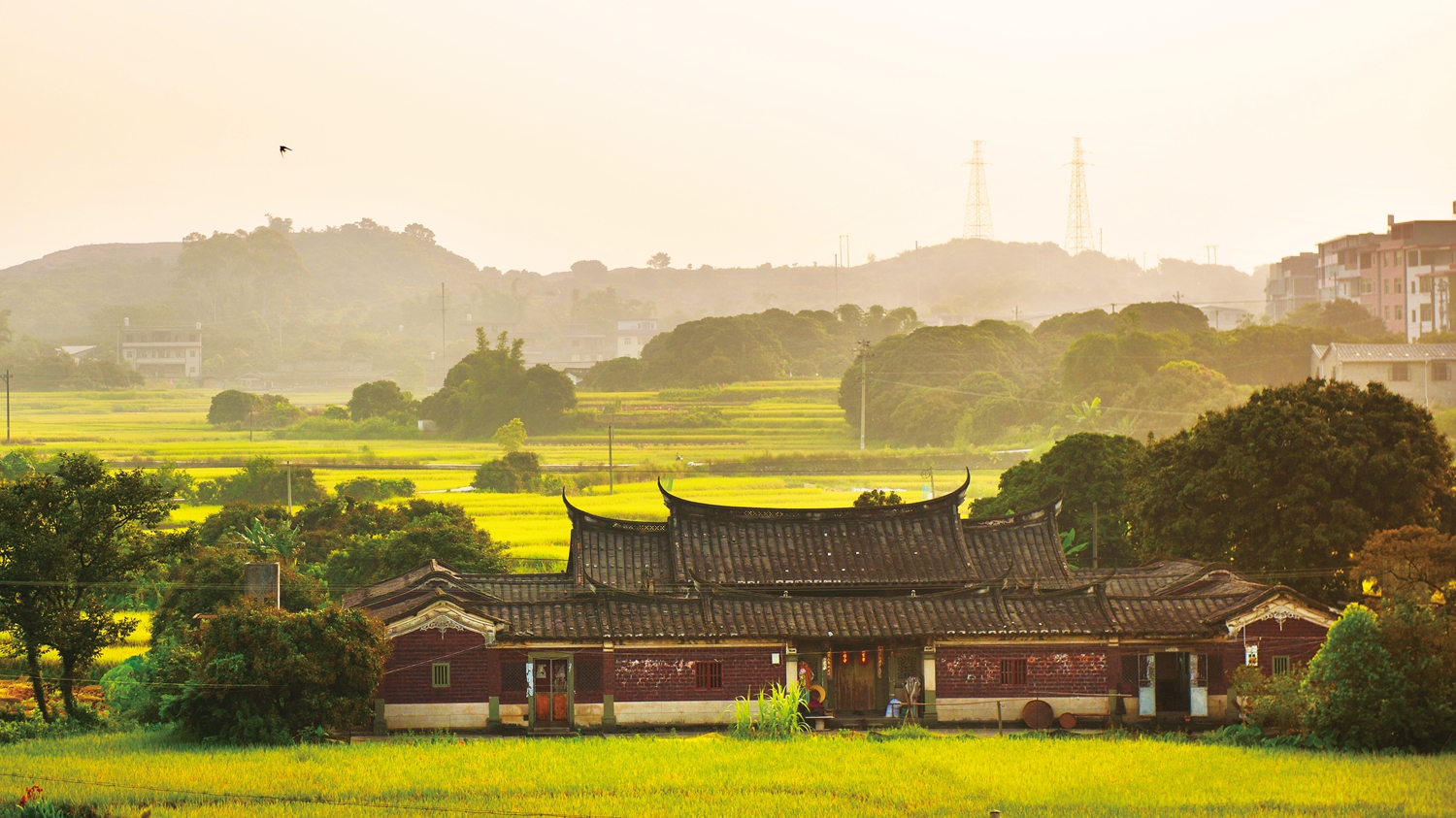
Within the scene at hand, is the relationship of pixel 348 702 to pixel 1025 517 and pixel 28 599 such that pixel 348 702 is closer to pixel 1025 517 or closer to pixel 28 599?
pixel 28 599

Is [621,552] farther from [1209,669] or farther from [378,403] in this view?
[378,403]

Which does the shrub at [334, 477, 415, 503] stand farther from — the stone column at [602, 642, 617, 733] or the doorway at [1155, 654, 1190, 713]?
the doorway at [1155, 654, 1190, 713]

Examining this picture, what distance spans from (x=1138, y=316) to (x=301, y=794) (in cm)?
11056

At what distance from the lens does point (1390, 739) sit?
2388 centimetres

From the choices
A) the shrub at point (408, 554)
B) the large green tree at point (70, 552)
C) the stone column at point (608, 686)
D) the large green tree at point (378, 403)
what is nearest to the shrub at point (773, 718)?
the stone column at point (608, 686)

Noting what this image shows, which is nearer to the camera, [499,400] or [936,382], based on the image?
[499,400]

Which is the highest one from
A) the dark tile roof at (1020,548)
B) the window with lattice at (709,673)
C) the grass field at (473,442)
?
the grass field at (473,442)

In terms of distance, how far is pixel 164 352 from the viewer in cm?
16912

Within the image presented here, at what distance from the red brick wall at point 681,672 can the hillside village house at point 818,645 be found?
0.11ft

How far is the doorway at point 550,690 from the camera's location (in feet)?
92.5

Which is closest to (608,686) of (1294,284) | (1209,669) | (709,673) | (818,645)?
(709,673)

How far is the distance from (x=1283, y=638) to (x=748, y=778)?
13.7 metres

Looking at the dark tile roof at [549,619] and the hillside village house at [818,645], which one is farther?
the dark tile roof at [549,619]

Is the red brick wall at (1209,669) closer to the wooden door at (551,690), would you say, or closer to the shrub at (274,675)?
the wooden door at (551,690)
